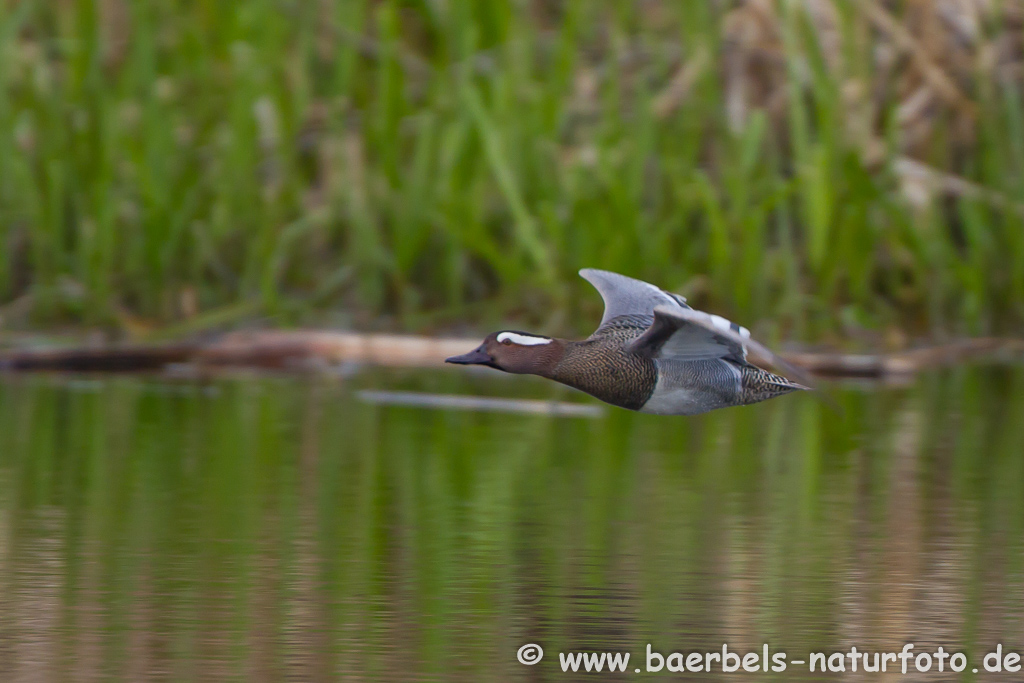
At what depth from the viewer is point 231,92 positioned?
9.20m

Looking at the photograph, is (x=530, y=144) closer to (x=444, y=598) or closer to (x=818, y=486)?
(x=818, y=486)

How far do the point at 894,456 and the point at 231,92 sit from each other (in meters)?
4.25

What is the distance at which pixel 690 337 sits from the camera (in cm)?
439

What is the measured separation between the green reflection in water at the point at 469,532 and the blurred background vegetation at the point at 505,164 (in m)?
1.03

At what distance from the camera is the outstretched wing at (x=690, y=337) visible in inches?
162

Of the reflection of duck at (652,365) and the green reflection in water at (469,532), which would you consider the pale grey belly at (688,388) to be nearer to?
the reflection of duck at (652,365)

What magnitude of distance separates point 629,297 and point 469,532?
2.72 feet

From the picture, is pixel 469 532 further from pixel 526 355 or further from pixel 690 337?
pixel 690 337

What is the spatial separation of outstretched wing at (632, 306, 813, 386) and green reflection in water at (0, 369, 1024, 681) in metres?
0.59

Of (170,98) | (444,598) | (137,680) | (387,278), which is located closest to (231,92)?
(170,98)

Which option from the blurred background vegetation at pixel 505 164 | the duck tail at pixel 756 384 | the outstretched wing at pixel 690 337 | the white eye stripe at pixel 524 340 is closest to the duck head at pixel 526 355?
the white eye stripe at pixel 524 340

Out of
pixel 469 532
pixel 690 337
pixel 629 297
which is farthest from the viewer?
pixel 469 532

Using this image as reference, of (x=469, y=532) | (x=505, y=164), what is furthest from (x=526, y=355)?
(x=505, y=164)

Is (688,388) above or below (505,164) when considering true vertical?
below
